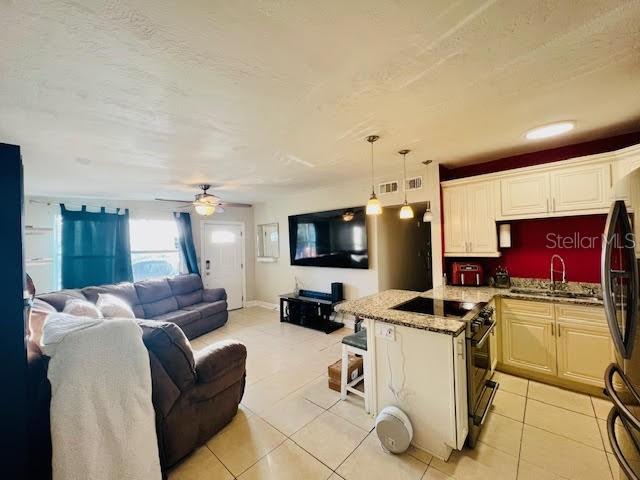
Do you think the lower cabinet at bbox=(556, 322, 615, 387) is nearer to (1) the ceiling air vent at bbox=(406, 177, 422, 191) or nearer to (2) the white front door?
(1) the ceiling air vent at bbox=(406, 177, 422, 191)

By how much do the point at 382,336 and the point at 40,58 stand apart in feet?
8.70

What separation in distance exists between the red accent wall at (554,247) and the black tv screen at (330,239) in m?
1.77

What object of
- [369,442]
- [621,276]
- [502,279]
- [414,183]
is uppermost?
[414,183]

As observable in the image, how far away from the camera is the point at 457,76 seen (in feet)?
5.08

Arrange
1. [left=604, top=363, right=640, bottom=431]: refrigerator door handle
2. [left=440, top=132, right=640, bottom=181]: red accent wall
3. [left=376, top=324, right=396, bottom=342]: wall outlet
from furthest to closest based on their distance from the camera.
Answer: [left=440, top=132, right=640, bottom=181]: red accent wall, [left=376, top=324, right=396, bottom=342]: wall outlet, [left=604, top=363, right=640, bottom=431]: refrigerator door handle

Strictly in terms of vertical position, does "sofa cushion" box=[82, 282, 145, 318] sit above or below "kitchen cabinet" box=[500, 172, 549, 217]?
below

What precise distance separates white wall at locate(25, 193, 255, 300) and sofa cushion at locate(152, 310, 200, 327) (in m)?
1.81

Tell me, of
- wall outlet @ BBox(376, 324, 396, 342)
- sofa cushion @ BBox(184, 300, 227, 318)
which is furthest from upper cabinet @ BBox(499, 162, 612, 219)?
sofa cushion @ BBox(184, 300, 227, 318)

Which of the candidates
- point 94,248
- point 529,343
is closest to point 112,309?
point 94,248

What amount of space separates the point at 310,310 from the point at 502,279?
9.87 ft

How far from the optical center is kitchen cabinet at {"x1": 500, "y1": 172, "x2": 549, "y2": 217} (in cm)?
274

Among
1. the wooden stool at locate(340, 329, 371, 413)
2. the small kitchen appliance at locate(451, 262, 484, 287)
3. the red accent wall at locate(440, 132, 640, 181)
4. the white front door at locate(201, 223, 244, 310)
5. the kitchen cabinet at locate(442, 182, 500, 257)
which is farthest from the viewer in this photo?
the white front door at locate(201, 223, 244, 310)

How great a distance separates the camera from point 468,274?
3.24 metres

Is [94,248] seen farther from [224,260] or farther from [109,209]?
[224,260]
